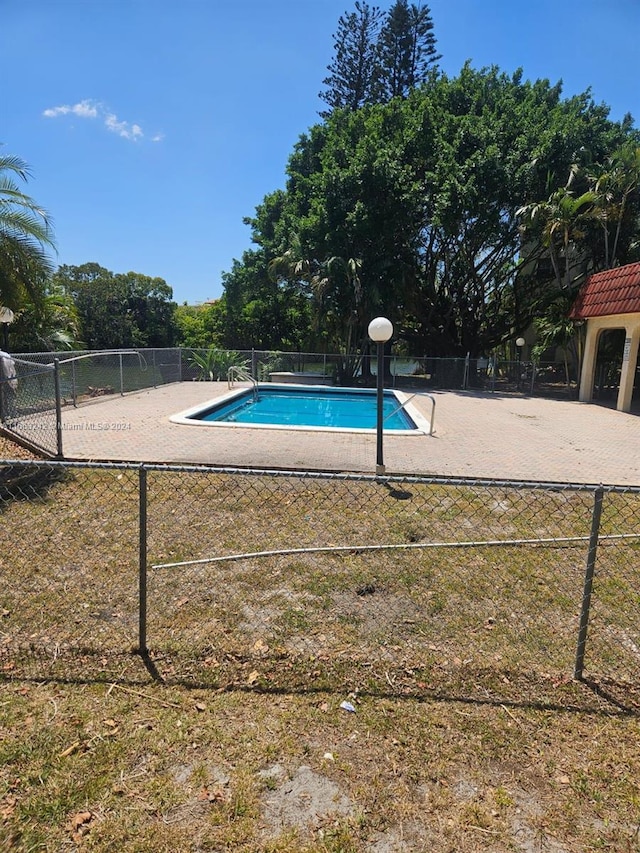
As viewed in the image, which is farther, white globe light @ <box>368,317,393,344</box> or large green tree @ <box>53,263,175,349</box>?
large green tree @ <box>53,263,175,349</box>

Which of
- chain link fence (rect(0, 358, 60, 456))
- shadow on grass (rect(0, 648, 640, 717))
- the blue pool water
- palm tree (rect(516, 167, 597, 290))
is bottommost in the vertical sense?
shadow on grass (rect(0, 648, 640, 717))

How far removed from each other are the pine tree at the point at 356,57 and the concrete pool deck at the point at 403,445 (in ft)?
86.3

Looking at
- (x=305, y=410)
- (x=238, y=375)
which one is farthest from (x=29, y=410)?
→ (x=238, y=375)

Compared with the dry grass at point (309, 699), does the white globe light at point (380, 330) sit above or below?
above

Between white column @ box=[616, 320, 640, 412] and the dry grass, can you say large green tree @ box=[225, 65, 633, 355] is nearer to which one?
white column @ box=[616, 320, 640, 412]

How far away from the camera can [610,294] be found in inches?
560

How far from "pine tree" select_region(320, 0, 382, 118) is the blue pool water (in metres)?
21.2

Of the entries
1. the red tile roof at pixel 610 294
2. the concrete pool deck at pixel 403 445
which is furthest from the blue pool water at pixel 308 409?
the red tile roof at pixel 610 294

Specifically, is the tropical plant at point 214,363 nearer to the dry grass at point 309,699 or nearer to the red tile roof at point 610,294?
the red tile roof at point 610,294

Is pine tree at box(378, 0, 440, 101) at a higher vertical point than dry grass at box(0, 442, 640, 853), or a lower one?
higher

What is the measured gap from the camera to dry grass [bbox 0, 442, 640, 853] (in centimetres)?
201

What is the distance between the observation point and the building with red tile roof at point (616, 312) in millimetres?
13305

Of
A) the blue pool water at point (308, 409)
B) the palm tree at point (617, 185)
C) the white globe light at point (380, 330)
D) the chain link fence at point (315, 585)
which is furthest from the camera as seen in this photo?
the palm tree at point (617, 185)

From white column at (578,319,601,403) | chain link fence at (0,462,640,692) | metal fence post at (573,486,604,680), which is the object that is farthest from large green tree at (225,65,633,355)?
metal fence post at (573,486,604,680)
